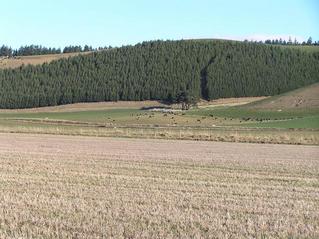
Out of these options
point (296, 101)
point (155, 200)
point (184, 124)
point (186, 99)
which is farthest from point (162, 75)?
point (155, 200)

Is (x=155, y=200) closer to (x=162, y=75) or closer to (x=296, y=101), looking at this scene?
(x=296, y=101)

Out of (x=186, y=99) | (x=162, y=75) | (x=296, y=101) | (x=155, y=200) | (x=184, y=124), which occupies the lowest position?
(x=184, y=124)

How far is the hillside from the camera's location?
120 m

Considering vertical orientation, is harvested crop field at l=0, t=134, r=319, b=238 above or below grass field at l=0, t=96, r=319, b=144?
above

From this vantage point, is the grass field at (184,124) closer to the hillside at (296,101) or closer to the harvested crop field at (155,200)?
the hillside at (296,101)

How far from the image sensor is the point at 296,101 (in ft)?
408

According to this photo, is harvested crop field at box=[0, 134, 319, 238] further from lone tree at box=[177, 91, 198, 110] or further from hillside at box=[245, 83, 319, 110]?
lone tree at box=[177, 91, 198, 110]

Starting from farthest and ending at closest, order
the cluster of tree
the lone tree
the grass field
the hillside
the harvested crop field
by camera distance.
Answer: the cluster of tree, the lone tree, the hillside, the grass field, the harvested crop field

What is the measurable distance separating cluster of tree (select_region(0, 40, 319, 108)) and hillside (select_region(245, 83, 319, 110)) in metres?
36.2

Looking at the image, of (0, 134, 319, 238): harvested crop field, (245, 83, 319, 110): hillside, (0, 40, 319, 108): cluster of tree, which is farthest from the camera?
(0, 40, 319, 108): cluster of tree

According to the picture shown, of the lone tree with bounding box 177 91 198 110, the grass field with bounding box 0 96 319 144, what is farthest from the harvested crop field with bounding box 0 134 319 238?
the lone tree with bounding box 177 91 198 110

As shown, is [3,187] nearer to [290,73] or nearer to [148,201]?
[148,201]

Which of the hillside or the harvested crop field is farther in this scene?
the hillside

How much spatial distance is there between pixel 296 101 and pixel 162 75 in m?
66.7
